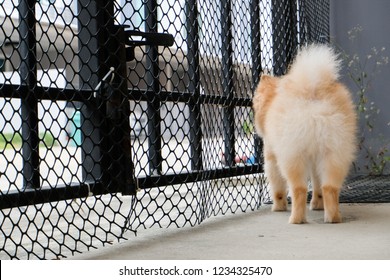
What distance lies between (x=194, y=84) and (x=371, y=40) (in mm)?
2877

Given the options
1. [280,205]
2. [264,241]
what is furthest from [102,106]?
[280,205]

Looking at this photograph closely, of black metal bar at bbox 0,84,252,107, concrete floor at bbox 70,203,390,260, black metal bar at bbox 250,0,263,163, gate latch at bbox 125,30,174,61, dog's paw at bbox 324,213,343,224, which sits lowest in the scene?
concrete floor at bbox 70,203,390,260

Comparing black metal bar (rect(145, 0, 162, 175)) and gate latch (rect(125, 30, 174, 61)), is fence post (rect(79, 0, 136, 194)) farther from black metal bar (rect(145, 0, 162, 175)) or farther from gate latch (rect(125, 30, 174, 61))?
black metal bar (rect(145, 0, 162, 175))

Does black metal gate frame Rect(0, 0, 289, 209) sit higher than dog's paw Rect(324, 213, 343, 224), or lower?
higher

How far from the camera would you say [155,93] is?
2.86 meters

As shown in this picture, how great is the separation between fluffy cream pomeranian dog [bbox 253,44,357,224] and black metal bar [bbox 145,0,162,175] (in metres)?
0.51

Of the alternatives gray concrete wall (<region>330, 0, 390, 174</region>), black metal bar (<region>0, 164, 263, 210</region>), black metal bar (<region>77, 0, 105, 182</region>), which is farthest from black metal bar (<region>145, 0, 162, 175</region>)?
gray concrete wall (<region>330, 0, 390, 174</region>)

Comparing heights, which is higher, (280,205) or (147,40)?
(147,40)

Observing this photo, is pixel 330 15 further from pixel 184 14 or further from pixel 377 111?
pixel 184 14

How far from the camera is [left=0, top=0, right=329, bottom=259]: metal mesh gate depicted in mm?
2157

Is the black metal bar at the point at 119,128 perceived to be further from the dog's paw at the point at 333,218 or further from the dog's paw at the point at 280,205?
the dog's paw at the point at 280,205

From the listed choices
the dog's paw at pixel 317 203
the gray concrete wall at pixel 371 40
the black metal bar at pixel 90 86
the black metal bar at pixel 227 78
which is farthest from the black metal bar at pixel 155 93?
the gray concrete wall at pixel 371 40

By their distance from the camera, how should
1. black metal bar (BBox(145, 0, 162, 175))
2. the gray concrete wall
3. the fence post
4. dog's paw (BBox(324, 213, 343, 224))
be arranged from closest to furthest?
the fence post → dog's paw (BBox(324, 213, 343, 224)) → black metal bar (BBox(145, 0, 162, 175)) → the gray concrete wall

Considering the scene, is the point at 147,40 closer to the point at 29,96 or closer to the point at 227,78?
the point at 29,96
